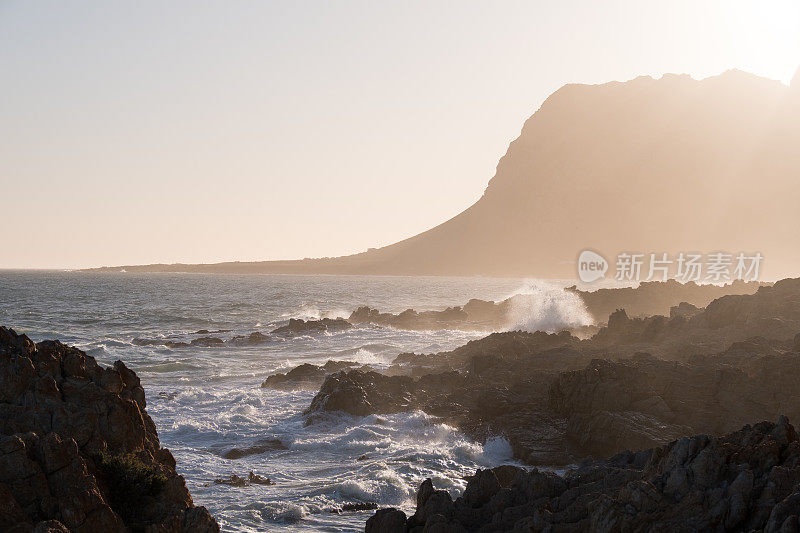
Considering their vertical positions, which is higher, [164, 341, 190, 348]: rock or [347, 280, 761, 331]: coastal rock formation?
[347, 280, 761, 331]: coastal rock formation

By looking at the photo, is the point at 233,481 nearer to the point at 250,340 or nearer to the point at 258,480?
the point at 258,480

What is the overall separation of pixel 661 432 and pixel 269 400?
12.7 meters

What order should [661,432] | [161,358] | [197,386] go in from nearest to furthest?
[661,432], [197,386], [161,358]

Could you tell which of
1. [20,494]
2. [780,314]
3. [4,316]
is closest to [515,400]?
[780,314]

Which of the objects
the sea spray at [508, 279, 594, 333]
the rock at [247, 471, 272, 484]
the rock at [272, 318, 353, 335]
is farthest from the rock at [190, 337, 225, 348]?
the rock at [247, 471, 272, 484]

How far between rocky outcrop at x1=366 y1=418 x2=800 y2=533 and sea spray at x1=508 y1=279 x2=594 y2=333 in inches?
1455

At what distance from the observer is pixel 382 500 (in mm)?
13672

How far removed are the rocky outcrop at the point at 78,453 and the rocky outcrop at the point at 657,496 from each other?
3.11 metres

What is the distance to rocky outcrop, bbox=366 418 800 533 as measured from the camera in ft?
27.1

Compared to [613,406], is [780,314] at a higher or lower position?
higher

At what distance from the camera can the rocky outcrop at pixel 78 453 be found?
8797mm


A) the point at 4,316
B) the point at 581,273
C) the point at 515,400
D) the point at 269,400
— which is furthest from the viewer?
the point at 581,273

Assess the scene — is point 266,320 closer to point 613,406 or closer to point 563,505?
point 613,406

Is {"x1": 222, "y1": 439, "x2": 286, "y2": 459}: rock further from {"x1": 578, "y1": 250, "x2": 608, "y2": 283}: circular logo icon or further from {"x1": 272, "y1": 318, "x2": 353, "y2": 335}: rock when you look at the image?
{"x1": 578, "y1": 250, "x2": 608, "y2": 283}: circular logo icon
